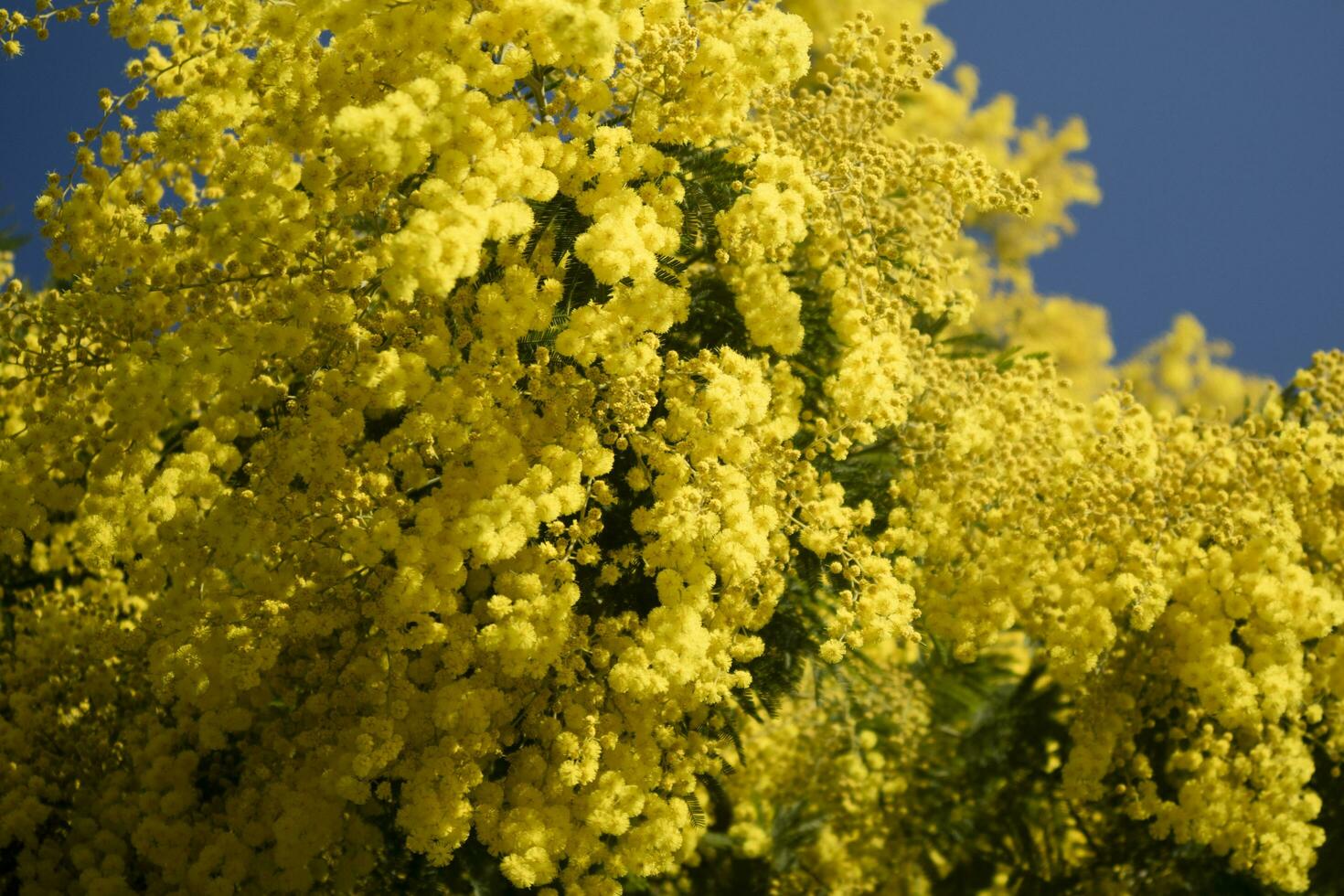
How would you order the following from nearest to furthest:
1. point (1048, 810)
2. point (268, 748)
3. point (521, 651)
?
1. point (521, 651)
2. point (268, 748)
3. point (1048, 810)

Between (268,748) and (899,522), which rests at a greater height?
(899,522)

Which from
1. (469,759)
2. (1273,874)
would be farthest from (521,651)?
(1273,874)

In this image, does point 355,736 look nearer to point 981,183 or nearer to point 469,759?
point 469,759

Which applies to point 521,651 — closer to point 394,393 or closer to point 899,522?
point 394,393

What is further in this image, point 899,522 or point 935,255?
Result: point 935,255

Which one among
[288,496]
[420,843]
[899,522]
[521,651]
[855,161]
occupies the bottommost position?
[420,843]

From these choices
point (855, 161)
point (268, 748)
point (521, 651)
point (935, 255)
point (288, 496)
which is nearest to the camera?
point (521, 651)

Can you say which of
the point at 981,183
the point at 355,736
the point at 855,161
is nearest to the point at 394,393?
the point at 355,736
